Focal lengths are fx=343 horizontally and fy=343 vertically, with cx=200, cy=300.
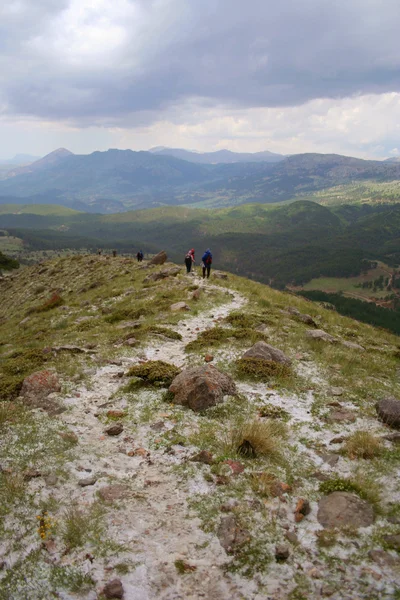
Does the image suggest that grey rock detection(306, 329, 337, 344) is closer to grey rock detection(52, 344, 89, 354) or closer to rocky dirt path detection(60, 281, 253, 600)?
rocky dirt path detection(60, 281, 253, 600)

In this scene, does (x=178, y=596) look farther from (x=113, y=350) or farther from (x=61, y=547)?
(x=113, y=350)

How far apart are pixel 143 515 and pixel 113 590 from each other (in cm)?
149

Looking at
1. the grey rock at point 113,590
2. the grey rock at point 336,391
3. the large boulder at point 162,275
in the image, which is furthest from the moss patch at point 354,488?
the large boulder at point 162,275

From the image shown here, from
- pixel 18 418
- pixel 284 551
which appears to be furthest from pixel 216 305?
pixel 284 551

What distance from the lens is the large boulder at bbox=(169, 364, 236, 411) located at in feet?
34.9

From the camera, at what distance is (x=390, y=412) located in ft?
32.6

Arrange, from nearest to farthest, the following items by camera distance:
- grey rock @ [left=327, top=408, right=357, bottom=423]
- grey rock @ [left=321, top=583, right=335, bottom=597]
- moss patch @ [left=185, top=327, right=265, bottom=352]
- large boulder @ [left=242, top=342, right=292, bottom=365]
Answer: grey rock @ [left=321, top=583, right=335, bottom=597], grey rock @ [left=327, top=408, right=357, bottom=423], large boulder @ [left=242, top=342, right=292, bottom=365], moss patch @ [left=185, top=327, right=265, bottom=352]

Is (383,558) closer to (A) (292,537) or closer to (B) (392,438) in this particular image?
(A) (292,537)

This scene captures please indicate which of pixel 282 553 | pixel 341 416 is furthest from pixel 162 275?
pixel 282 553

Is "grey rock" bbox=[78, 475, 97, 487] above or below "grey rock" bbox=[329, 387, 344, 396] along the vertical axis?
above

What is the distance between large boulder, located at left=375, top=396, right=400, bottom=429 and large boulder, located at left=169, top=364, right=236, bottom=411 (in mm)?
4441

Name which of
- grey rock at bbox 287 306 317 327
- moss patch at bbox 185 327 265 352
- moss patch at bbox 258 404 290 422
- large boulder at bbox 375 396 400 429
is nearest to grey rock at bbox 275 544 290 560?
moss patch at bbox 258 404 290 422

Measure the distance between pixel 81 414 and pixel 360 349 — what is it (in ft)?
44.5

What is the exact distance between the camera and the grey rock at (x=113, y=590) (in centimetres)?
525
